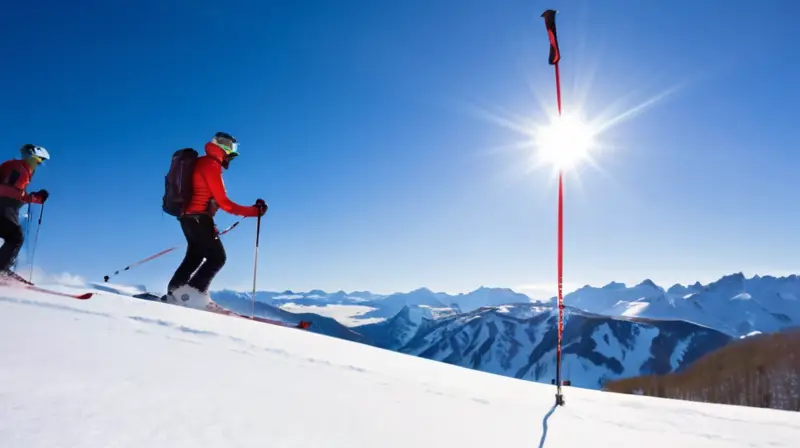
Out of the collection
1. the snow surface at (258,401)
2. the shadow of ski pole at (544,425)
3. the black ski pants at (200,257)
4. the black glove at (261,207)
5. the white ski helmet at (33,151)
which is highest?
the white ski helmet at (33,151)

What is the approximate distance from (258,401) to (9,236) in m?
8.18

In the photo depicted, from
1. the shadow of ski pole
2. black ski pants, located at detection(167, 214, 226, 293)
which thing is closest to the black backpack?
black ski pants, located at detection(167, 214, 226, 293)

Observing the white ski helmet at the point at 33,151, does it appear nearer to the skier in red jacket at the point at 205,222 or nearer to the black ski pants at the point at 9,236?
the black ski pants at the point at 9,236

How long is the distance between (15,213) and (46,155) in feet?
3.79

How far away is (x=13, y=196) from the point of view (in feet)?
25.8

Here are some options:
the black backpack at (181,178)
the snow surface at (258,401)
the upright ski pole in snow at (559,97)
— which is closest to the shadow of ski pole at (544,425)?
the snow surface at (258,401)

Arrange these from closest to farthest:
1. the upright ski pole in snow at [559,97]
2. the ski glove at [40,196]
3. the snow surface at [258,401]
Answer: the snow surface at [258,401] < the upright ski pole in snow at [559,97] < the ski glove at [40,196]

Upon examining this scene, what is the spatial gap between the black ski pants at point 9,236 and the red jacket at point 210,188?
10.8ft

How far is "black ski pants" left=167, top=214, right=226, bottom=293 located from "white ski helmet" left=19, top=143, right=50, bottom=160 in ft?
10.5

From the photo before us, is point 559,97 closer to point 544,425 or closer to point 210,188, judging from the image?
point 544,425

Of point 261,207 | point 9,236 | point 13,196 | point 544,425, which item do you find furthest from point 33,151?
point 544,425

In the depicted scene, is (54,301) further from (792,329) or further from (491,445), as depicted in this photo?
(792,329)

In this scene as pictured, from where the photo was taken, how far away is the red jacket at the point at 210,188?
7156 millimetres

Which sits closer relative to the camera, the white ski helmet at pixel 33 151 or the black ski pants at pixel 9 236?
the black ski pants at pixel 9 236
